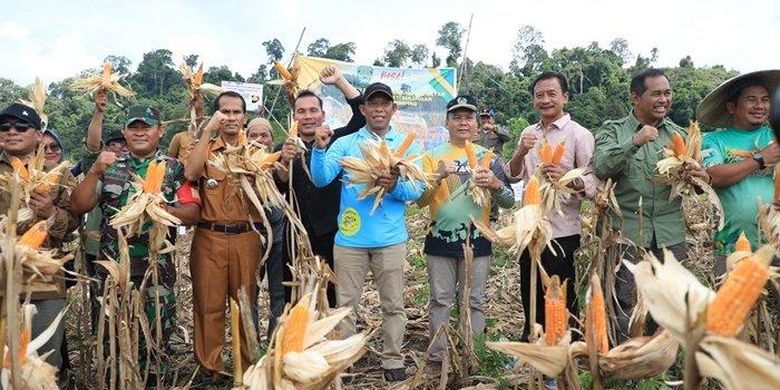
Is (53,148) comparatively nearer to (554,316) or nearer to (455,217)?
(455,217)

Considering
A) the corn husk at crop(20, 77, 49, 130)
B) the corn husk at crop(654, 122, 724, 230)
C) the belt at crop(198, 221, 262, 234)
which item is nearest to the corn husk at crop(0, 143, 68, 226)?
the corn husk at crop(20, 77, 49, 130)

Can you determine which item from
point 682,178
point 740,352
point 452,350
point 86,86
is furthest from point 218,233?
point 740,352

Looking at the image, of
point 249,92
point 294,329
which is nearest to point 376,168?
point 249,92

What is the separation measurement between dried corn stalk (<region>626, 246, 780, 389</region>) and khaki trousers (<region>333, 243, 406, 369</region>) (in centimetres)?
279

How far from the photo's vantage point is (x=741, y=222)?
3713 millimetres

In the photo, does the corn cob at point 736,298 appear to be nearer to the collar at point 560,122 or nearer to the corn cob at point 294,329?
the corn cob at point 294,329

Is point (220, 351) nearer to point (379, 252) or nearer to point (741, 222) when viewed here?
point (379, 252)

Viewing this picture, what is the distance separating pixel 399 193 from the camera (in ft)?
13.3

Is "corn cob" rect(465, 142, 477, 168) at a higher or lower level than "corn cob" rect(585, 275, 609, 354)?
higher

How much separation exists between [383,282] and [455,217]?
70cm

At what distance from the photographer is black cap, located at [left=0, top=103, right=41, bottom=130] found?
3.61 metres

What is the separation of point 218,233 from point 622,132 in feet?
9.61

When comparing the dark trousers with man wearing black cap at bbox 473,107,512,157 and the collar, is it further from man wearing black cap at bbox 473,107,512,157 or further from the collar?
man wearing black cap at bbox 473,107,512,157

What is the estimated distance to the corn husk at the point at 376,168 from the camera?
3848 mm
